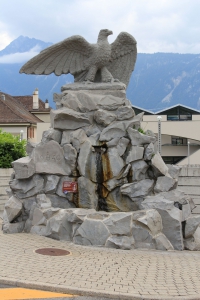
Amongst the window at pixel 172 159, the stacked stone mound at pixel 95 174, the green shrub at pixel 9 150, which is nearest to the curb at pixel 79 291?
the stacked stone mound at pixel 95 174

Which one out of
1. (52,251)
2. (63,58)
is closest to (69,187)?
(52,251)

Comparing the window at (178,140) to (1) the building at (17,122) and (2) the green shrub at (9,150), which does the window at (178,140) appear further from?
(2) the green shrub at (9,150)

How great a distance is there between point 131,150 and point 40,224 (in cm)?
309

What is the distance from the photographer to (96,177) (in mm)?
12758

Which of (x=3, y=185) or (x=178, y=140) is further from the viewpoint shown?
(x=178, y=140)

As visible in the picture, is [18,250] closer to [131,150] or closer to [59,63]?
[131,150]

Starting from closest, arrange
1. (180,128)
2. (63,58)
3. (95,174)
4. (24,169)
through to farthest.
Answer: (24,169) → (95,174) → (63,58) → (180,128)

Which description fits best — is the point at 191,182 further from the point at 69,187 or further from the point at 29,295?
the point at 29,295

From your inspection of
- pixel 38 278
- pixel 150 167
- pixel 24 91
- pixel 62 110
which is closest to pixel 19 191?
pixel 62 110

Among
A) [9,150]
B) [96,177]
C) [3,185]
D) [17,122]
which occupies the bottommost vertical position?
[3,185]

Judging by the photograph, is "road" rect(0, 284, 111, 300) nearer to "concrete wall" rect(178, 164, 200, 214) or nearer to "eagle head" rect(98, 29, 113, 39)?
"eagle head" rect(98, 29, 113, 39)

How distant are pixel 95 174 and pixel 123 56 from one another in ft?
13.3

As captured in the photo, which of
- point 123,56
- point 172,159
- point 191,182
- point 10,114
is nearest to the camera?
point 123,56

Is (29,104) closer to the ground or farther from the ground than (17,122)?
farther from the ground
